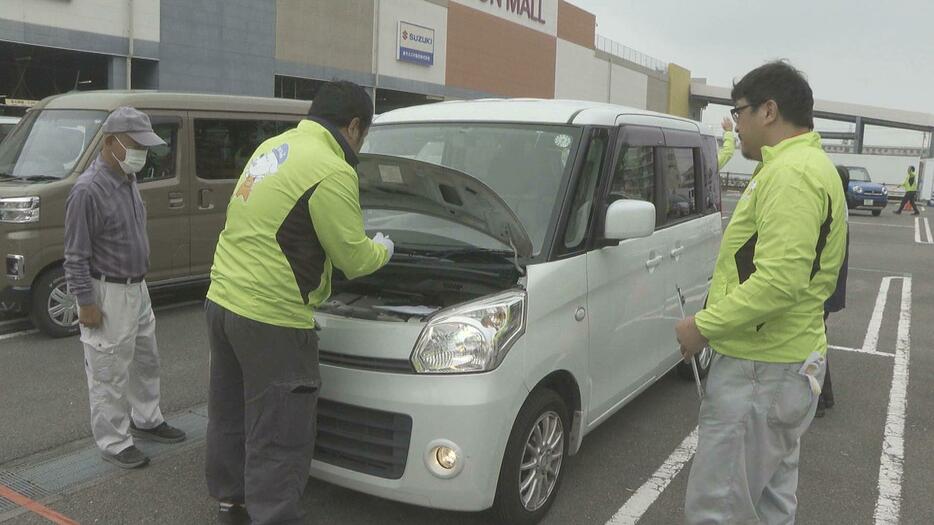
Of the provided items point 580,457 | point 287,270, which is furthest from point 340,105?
point 580,457

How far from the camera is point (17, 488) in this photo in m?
3.87

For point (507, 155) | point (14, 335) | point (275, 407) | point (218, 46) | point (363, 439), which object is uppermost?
point (218, 46)

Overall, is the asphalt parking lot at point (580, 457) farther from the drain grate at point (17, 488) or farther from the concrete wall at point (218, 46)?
the concrete wall at point (218, 46)

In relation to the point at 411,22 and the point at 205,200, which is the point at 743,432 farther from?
the point at 411,22

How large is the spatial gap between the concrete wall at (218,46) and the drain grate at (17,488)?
19.0 metres

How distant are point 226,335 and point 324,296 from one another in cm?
41

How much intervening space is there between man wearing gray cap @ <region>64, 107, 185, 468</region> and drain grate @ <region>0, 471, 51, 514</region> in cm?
36

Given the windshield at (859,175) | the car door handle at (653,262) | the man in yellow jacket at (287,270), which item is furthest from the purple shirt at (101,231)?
the windshield at (859,175)

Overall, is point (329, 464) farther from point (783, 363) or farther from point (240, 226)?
point (783, 363)

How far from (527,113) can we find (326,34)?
979 inches

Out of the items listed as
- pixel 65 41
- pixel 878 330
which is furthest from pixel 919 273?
pixel 65 41

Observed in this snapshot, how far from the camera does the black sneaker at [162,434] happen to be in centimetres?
449

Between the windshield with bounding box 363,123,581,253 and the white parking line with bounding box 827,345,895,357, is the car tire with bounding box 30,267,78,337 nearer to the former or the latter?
the windshield with bounding box 363,123,581,253

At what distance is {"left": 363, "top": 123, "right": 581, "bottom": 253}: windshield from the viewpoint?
3775 mm
